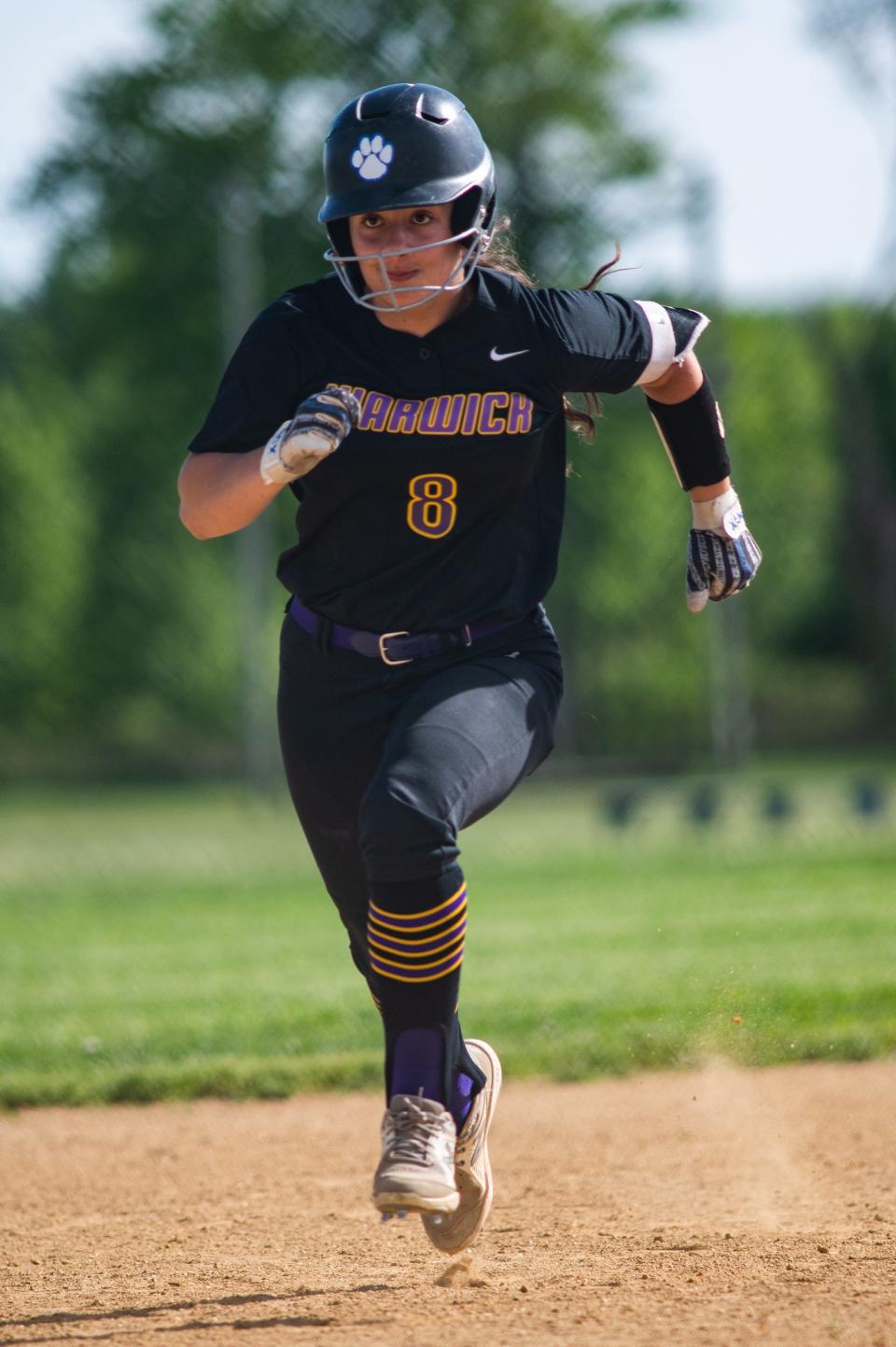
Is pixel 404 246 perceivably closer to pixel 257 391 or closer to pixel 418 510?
pixel 257 391

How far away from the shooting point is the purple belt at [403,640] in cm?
340

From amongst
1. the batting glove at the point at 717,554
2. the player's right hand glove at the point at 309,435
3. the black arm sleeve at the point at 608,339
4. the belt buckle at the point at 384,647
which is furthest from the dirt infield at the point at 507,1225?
the black arm sleeve at the point at 608,339

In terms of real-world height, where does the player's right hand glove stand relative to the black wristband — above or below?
above

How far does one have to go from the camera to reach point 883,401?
1086 inches

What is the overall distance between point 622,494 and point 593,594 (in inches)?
72.6

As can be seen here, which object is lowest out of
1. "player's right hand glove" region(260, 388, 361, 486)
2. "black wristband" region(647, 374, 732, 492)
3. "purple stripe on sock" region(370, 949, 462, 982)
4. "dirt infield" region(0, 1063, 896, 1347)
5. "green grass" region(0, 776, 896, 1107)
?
Answer: "green grass" region(0, 776, 896, 1107)

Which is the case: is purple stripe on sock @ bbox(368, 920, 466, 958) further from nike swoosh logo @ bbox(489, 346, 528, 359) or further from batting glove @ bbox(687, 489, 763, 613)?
nike swoosh logo @ bbox(489, 346, 528, 359)

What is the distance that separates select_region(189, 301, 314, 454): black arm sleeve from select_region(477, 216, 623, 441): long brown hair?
18.5 inches

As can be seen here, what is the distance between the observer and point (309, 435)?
302 centimetres

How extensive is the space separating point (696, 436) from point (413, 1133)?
5.37ft

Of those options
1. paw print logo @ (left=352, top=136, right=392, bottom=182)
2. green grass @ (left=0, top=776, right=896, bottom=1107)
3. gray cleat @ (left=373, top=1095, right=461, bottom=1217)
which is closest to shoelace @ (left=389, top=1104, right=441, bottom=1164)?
gray cleat @ (left=373, top=1095, right=461, bottom=1217)

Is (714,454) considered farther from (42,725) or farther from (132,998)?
(42,725)

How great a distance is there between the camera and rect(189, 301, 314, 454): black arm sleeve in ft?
10.8

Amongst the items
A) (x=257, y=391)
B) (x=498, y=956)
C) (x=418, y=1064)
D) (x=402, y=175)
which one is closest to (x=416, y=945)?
(x=418, y=1064)
